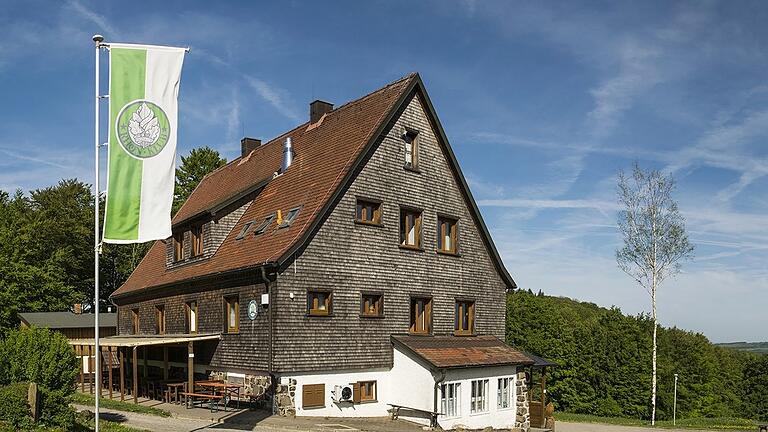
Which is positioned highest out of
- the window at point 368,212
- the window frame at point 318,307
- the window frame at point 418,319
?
the window at point 368,212

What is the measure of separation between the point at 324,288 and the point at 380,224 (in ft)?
10.7

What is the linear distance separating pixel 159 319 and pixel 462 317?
510 inches

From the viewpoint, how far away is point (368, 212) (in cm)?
2378

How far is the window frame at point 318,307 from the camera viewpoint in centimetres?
2171

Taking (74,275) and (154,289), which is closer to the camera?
(154,289)

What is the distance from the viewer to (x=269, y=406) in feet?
68.0

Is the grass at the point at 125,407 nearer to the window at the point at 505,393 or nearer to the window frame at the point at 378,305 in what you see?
the window frame at the point at 378,305

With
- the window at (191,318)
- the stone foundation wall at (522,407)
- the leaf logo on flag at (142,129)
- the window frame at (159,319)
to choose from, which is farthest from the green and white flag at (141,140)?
the stone foundation wall at (522,407)

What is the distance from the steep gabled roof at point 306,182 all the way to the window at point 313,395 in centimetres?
391

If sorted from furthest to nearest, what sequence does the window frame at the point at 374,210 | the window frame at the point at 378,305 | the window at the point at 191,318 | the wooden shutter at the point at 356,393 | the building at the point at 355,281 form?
the window at the point at 191,318
the window frame at the point at 374,210
the window frame at the point at 378,305
the wooden shutter at the point at 356,393
the building at the point at 355,281

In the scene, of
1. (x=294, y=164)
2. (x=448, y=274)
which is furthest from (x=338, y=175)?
(x=448, y=274)

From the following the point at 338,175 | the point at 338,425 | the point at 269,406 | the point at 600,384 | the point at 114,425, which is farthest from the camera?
the point at 600,384

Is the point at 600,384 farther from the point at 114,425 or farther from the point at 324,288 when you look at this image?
the point at 114,425

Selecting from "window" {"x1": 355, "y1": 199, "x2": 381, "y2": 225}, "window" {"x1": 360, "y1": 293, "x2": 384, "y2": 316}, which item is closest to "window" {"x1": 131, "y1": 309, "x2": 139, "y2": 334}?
"window" {"x1": 360, "y1": 293, "x2": 384, "y2": 316}
